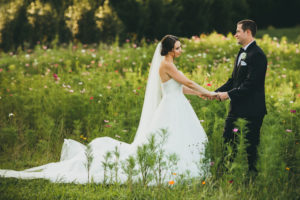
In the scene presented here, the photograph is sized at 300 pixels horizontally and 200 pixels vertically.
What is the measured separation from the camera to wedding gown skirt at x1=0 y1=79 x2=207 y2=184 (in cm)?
413

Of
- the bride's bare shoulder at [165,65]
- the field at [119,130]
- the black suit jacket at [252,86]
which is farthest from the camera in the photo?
the bride's bare shoulder at [165,65]

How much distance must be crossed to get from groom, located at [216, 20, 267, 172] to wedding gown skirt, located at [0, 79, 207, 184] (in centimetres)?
50

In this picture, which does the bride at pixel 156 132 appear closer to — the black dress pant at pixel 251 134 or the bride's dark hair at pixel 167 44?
the bride's dark hair at pixel 167 44

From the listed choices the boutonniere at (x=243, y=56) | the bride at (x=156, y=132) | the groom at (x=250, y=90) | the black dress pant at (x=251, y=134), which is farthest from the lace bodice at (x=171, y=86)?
the boutonniere at (x=243, y=56)

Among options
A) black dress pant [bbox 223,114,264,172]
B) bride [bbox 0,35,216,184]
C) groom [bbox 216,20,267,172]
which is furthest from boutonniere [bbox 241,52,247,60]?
bride [bbox 0,35,216,184]

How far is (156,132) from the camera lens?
14.0 feet

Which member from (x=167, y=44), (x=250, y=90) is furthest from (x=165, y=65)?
(x=250, y=90)

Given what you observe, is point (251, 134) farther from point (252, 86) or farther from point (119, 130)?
point (119, 130)

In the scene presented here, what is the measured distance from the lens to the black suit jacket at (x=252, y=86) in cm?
385

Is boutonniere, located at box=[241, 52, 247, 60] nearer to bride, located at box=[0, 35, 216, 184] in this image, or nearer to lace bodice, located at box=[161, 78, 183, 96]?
bride, located at box=[0, 35, 216, 184]

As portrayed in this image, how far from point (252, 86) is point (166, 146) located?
4.53ft

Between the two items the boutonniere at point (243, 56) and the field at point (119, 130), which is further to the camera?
the boutonniere at point (243, 56)

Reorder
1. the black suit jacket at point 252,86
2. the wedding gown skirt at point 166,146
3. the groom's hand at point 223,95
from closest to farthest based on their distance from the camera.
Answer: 1. the black suit jacket at point 252,86
2. the wedding gown skirt at point 166,146
3. the groom's hand at point 223,95

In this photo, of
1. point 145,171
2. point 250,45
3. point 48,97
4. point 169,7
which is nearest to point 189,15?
point 169,7
